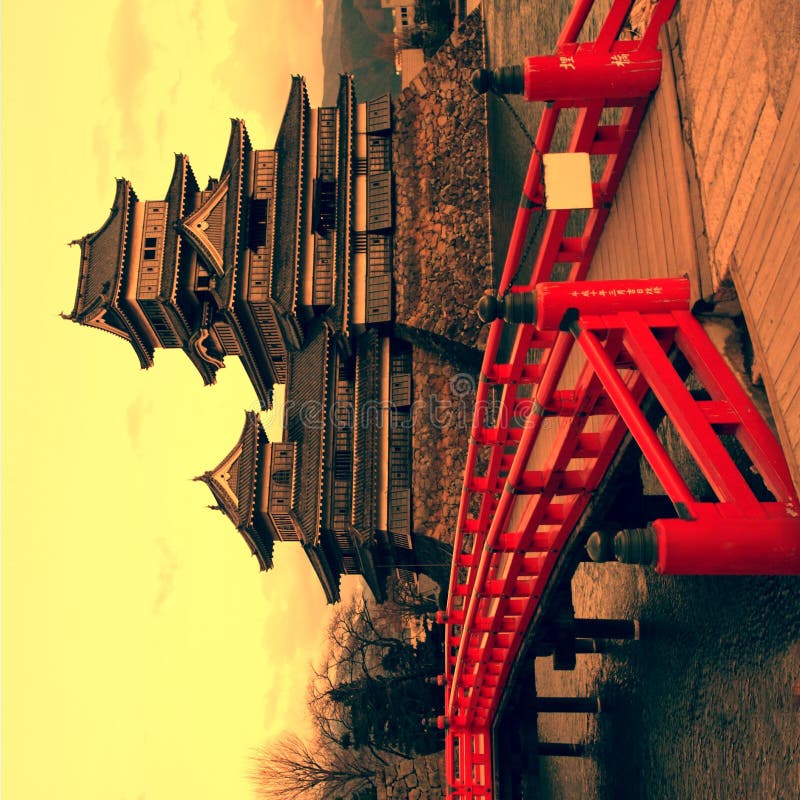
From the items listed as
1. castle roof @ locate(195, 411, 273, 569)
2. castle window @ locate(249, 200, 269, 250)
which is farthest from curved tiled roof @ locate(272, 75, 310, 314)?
castle roof @ locate(195, 411, 273, 569)

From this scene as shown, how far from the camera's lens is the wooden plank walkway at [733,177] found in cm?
479

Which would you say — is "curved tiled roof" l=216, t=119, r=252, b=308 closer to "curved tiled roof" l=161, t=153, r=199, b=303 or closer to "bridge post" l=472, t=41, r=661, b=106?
"curved tiled roof" l=161, t=153, r=199, b=303

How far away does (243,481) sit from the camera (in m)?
20.8

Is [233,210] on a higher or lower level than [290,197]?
lower

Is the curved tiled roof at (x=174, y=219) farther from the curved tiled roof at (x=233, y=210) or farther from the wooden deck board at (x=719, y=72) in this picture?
the wooden deck board at (x=719, y=72)

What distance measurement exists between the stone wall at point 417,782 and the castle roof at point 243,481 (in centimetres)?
1376

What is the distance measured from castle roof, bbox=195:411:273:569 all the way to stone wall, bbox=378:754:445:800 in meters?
13.8

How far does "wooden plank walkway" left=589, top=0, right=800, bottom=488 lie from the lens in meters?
4.79

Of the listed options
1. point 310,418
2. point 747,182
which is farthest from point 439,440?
point 747,182

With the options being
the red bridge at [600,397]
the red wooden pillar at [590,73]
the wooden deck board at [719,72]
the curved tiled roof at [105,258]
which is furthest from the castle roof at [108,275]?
the wooden deck board at [719,72]

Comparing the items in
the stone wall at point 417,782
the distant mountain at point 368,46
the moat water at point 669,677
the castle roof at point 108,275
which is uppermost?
the distant mountain at point 368,46

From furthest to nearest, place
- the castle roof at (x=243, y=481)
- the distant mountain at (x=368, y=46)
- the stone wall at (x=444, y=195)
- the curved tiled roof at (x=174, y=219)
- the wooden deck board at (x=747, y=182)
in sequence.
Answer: the distant mountain at (x=368, y=46), the curved tiled roof at (x=174, y=219), the castle roof at (x=243, y=481), the stone wall at (x=444, y=195), the wooden deck board at (x=747, y=182)

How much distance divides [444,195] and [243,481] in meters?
11.1

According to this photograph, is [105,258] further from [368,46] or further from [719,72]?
[368,46]
